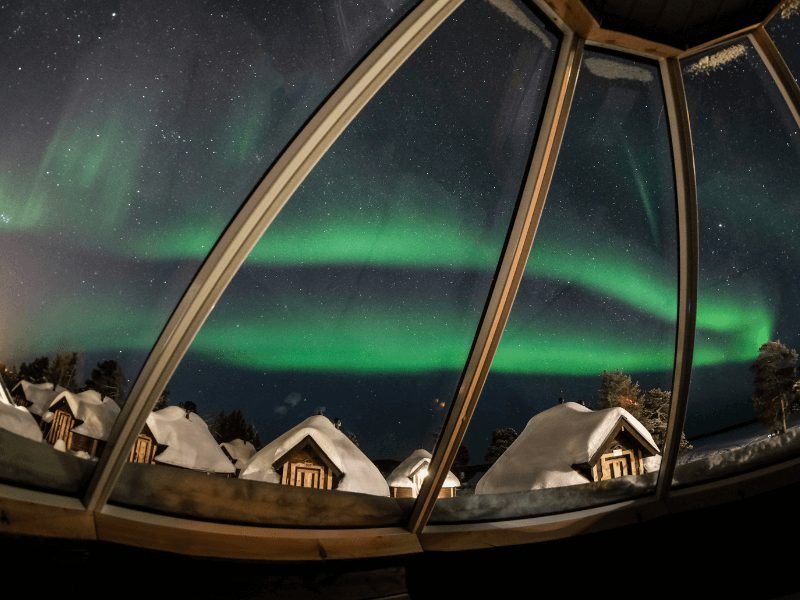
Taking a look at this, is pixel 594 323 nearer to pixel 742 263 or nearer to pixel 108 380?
pixel 742 263

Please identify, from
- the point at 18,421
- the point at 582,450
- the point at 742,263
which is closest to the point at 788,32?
the point at 742,263

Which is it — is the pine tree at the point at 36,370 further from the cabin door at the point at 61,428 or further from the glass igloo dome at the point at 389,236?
the cabin door at the point at 61,428

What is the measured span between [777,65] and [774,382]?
4.36 m

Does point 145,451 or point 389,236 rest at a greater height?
point 389,236

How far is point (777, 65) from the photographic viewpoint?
16.9 ft

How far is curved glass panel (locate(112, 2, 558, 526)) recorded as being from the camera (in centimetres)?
523

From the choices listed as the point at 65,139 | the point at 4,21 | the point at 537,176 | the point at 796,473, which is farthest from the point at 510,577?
the point at 4,21

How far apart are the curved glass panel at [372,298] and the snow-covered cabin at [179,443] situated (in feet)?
0.43

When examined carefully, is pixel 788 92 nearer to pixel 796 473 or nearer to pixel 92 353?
pixel 796 473

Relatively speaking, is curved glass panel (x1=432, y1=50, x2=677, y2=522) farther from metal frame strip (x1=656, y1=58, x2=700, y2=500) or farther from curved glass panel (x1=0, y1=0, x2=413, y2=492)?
curved glass panel (x1=0, y1=0, x2=413, y2=492)

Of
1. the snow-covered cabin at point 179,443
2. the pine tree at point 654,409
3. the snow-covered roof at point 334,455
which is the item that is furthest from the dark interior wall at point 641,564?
the snow-covered cabin at point 179,443

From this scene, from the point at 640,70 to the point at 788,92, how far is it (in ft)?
4.37

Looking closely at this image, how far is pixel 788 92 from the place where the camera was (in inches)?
206

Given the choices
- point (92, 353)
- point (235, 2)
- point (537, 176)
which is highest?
point (235, 2)
